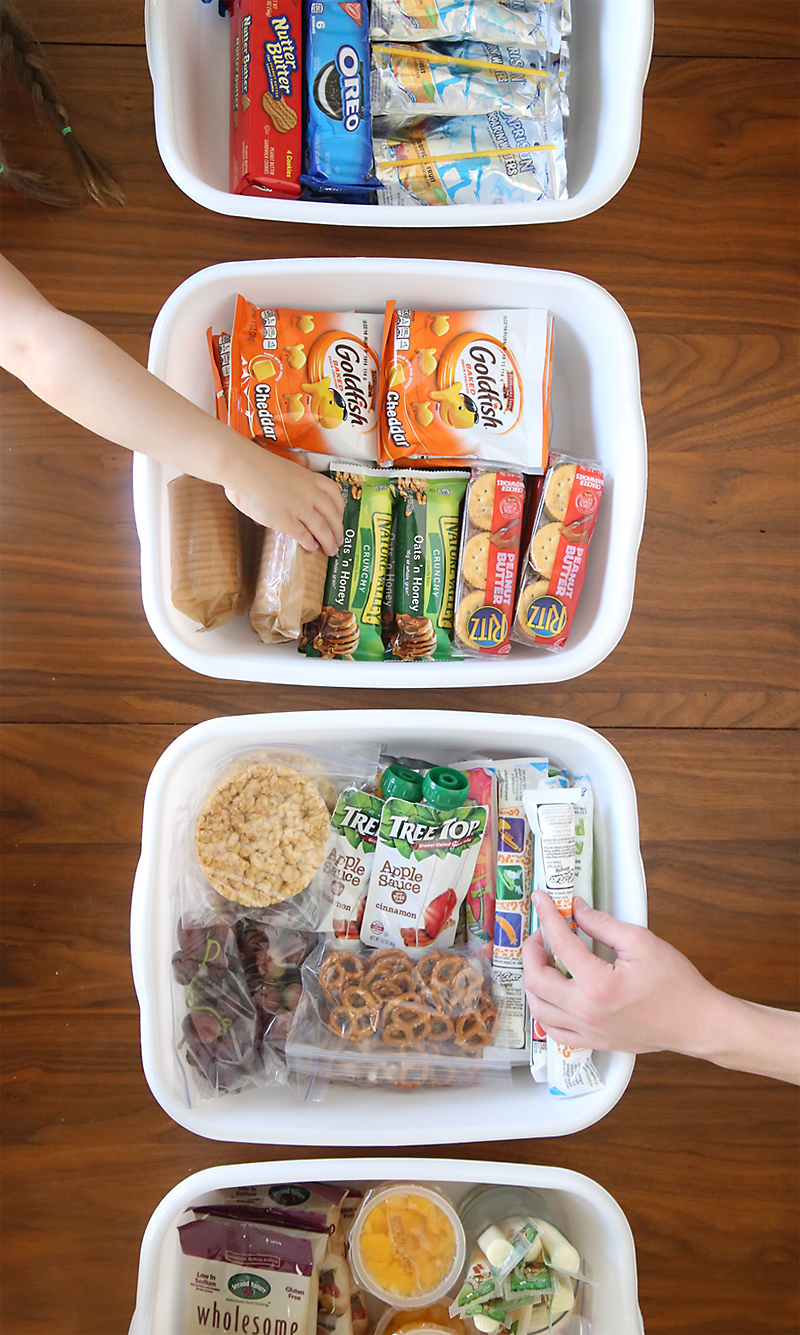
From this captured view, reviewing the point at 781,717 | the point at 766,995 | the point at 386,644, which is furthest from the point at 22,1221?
the point at 781,717

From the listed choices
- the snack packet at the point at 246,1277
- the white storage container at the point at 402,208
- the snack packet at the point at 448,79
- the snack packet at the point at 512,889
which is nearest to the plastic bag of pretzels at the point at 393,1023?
the snack packet at the point at 512,889

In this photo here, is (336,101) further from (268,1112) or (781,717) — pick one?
(268,1112)

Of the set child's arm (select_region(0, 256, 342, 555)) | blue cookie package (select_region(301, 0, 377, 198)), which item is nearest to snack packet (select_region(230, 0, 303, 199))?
blue cookie package (select_region(301, 0, 377, 198))

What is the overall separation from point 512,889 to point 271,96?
868mm

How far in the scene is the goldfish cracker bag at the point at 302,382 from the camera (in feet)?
2.86

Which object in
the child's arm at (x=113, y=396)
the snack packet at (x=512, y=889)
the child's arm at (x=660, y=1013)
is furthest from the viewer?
the snack packet at (x=512, y=889)

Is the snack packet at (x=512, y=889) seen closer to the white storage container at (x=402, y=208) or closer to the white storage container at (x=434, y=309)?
the white storage container at (x=434, y=309)

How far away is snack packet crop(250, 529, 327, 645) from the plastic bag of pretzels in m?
0.35

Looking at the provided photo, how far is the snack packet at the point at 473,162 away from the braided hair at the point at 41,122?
32 cm

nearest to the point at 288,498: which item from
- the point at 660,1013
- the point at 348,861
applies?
the point at 348,861

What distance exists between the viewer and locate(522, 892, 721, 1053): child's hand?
2.63 ft

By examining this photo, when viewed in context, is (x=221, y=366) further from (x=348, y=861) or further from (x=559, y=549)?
(x=348, y=861)

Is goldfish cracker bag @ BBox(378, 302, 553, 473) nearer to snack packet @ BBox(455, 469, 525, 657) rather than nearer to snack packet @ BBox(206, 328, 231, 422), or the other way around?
snack packet @ BBox(455, 469, 525, 657)

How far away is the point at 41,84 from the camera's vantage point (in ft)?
3.09
